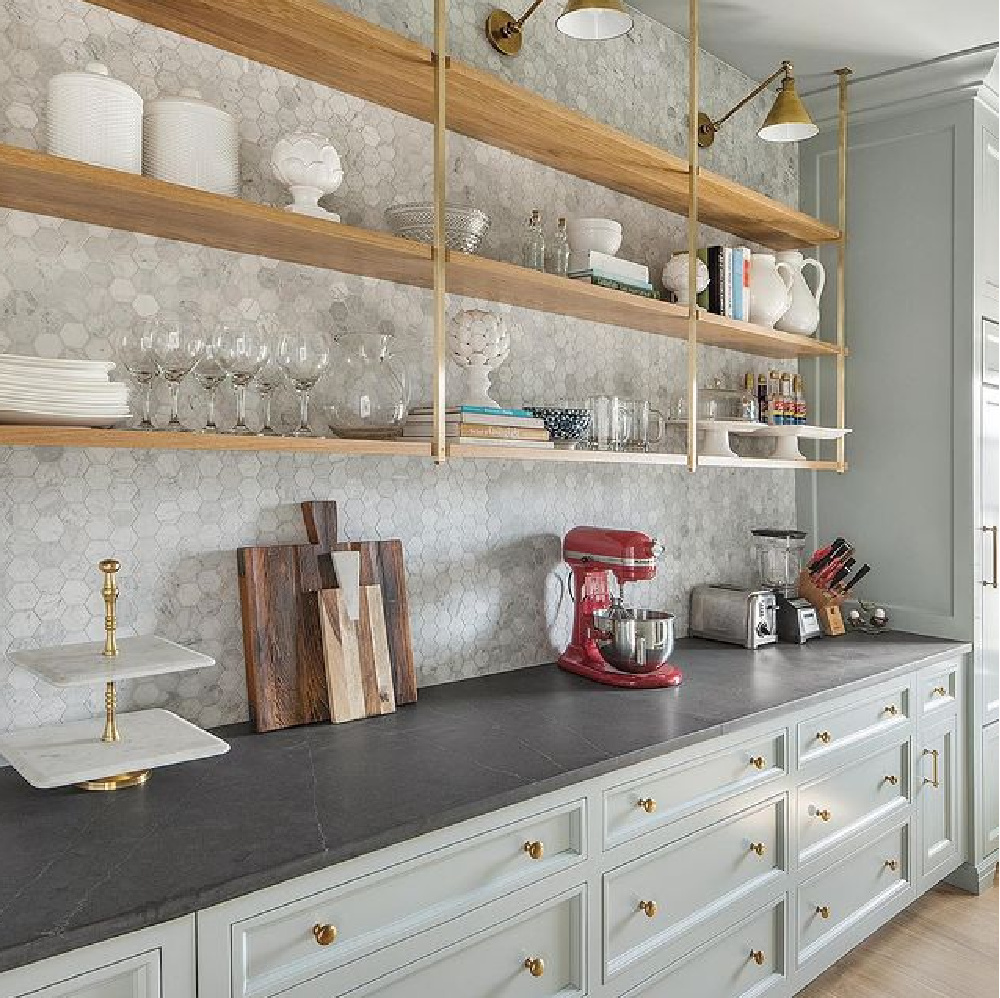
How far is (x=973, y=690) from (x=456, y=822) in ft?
7.74

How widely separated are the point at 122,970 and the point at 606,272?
75.8 inches

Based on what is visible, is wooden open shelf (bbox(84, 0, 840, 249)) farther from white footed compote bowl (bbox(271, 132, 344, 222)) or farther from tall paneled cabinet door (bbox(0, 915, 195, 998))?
tall paneled cabinet door (bbox(0, 915, 195, 998))

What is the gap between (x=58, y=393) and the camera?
1.46 m

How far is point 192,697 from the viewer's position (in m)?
1.90

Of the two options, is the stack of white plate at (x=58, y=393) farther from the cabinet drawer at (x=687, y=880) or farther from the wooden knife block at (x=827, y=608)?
the wooden knife block at (x=827, y=608)

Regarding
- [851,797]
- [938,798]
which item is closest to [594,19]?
[851,797]

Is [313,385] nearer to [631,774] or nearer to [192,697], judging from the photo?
[192,697]

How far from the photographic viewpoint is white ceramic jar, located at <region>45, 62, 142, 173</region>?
1568 mm

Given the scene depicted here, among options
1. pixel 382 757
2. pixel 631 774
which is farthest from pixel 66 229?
pixel 631 774

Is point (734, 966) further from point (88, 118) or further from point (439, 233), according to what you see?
point (88, 118)

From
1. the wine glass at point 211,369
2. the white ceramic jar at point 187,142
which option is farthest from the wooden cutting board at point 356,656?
the white ceramic jar at point 187,142

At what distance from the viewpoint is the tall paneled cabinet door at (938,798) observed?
292 centimetres

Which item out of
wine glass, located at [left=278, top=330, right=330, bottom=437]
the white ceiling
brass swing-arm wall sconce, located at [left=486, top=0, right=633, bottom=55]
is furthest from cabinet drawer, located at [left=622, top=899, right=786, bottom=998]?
the white ceiling

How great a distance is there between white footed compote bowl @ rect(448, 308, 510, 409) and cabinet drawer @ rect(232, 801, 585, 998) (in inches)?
38.8
